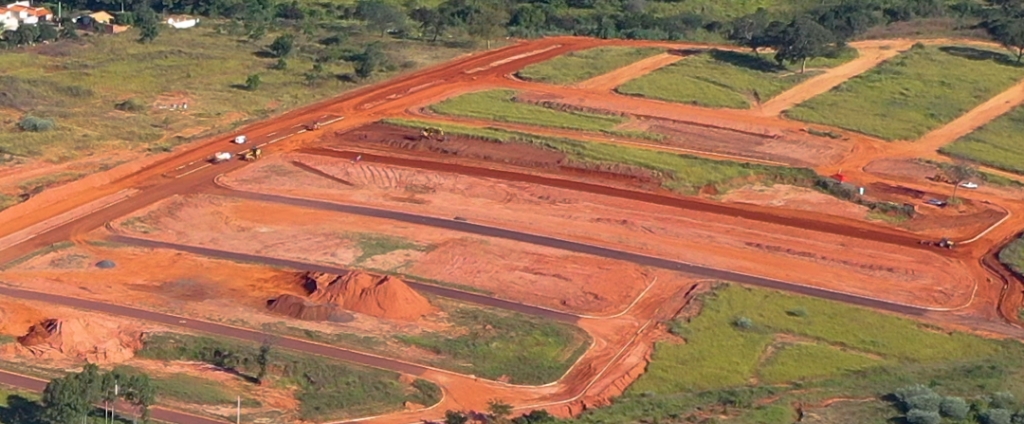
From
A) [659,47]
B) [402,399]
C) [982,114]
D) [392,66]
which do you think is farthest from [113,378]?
[659,47]

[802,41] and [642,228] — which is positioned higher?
[802,41]

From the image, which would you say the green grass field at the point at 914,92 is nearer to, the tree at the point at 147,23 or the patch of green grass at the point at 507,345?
the patch of green grass at the point at 507,345

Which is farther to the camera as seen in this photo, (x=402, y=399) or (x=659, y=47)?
(x=659, y=47)

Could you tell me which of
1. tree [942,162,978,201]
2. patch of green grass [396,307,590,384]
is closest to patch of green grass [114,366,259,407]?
patch of green grass [396,307,590,384]

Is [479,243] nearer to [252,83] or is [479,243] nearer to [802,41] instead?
[252,83]

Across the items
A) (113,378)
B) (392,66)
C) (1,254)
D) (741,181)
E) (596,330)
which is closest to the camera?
(113,378)

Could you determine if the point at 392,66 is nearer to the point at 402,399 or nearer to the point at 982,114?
the point at 982,114

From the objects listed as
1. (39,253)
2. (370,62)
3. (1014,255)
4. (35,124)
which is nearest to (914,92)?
(1014,255)
